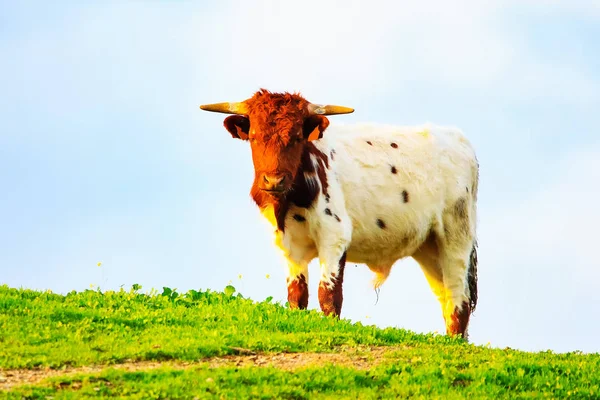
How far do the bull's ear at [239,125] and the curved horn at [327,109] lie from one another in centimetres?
114

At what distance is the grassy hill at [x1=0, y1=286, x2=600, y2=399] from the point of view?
11.7 meters

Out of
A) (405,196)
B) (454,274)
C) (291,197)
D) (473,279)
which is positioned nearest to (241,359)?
(291,197)

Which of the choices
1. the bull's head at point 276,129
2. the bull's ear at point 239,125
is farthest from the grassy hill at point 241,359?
the bull's ear at point 239,125

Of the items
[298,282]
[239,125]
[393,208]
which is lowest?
[298,282]

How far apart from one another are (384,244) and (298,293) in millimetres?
2271

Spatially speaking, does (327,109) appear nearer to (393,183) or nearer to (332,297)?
(393,183)

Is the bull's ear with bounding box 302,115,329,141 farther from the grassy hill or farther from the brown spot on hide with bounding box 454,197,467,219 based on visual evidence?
the brown spot on hide with bounding box 454,197,467,219

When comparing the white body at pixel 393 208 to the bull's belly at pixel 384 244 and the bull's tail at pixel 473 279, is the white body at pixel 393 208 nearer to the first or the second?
the bull's belly at pixel 384 244

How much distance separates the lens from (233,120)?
17469 millimetres

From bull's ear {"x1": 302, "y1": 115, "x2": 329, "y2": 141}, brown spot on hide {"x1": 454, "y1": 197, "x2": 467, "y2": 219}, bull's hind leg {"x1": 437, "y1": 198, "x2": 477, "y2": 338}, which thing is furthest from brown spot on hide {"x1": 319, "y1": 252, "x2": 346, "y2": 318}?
brown spot on hide {"x1": 454, "y1": 197, "x2": 467, "y2": 219}

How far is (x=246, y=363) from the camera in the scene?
13.0 metres

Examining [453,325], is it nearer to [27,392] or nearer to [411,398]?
[411,398]

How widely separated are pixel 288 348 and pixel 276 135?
13.6 ft

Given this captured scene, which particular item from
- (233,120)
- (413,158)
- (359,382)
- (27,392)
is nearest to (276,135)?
(233,120)
